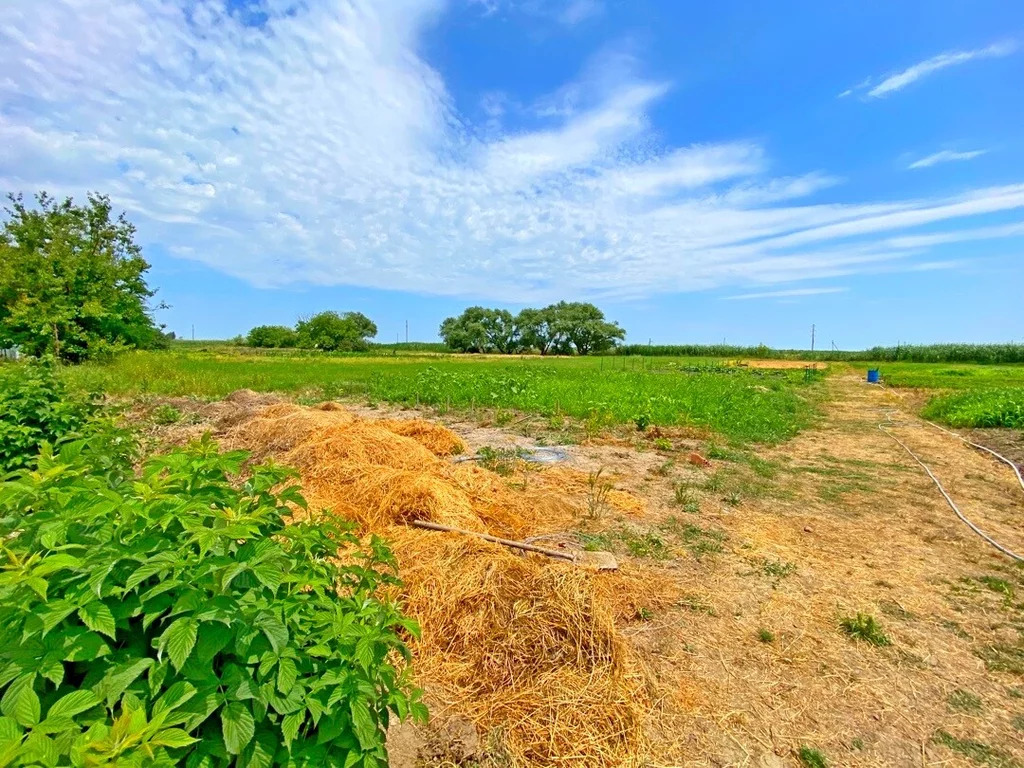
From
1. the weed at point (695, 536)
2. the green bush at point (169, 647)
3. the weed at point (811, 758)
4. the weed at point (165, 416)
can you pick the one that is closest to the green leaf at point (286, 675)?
the green bush at point (169, 647)

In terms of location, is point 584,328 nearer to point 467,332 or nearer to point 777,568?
point 467,332

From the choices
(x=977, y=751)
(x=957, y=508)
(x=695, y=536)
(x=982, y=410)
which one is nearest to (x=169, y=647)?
(x=977, y=751)

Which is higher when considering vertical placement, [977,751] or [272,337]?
[272,337]

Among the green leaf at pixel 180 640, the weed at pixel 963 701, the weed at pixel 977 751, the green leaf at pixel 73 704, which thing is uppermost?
the green leaf at pixel 180 640

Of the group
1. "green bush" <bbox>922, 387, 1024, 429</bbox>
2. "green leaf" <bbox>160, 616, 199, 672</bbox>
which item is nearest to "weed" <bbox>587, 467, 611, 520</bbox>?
"green leaf" <bbox>160, 616, 199, 672</bbox>

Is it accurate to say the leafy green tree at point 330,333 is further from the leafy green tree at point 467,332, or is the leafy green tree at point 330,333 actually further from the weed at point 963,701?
the weed at point 963,701

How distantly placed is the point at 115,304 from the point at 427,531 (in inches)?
1034

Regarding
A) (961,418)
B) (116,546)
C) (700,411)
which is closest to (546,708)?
(116,546)

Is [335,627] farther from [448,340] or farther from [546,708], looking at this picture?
[448,340]

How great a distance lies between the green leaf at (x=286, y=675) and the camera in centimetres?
116

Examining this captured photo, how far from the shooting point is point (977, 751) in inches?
96.3

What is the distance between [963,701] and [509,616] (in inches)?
104

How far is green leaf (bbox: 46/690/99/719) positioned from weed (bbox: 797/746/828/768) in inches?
114

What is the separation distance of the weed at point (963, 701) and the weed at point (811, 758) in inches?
39.9
